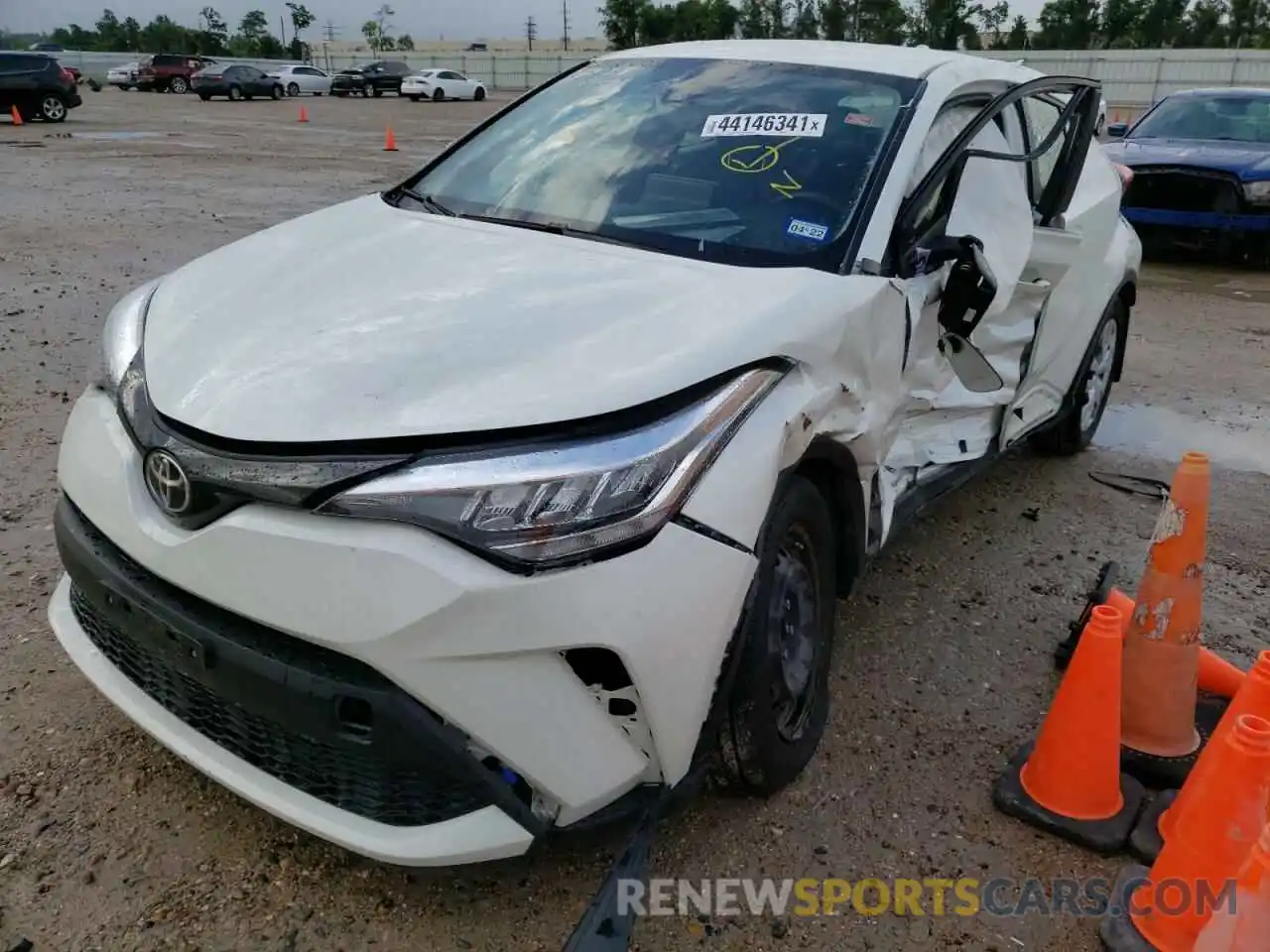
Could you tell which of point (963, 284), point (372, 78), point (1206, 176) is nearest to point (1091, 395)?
point (963, 284)

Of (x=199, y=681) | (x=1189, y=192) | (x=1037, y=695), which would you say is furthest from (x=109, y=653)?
(x=1189, y=192)

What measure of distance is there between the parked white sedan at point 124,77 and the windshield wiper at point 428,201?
1832 inches

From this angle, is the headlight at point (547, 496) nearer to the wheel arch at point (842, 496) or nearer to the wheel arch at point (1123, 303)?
the wheel arch at point (842, 496)

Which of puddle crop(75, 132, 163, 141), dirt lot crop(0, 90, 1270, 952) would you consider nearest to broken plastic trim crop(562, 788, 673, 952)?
dirt lot crop(0, 90, 1270, 952)

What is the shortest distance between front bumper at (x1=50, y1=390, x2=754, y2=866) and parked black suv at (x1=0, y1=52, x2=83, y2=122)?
25291 millimetres

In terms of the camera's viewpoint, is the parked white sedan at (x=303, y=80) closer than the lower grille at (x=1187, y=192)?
No

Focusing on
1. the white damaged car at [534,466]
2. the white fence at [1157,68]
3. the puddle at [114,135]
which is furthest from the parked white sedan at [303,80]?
the white damaged car at [534,466]

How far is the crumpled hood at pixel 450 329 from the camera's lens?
1.95 m

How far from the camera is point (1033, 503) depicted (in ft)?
14.9

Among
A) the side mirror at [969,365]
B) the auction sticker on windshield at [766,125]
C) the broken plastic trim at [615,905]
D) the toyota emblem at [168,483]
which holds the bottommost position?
the broken plastic trim at [615,905]

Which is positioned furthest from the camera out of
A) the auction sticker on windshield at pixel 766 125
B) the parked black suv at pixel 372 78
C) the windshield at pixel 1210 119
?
the parked black suv at pixel 372 78

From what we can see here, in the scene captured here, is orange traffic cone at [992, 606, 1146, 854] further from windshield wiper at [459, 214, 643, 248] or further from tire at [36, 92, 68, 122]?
tire at [36, 92, 68, 122]

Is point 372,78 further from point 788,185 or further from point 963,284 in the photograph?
point 963,284

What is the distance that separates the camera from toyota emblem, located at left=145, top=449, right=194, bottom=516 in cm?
196
